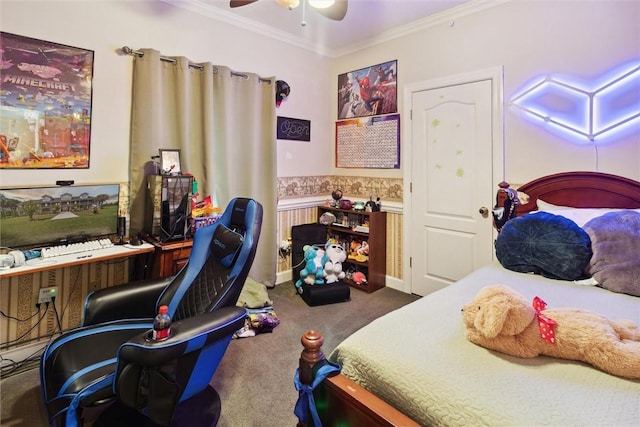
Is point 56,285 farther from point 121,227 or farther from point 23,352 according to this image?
point 121,227

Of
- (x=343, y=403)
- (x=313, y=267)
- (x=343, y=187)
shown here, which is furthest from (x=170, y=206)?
(x=343, y=187)

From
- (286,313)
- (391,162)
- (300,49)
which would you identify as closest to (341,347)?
(286,313)

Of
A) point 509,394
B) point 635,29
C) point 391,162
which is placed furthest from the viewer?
point 391,162

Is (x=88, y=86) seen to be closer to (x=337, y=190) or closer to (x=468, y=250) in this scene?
(x=337, y=190)

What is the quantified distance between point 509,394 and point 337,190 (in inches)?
132

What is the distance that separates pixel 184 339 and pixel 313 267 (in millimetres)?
2029

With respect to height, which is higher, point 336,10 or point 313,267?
point 336,10

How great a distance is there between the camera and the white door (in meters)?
2.89

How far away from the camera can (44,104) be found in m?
Result: 2.23

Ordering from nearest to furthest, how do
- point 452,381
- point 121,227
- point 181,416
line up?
point 452,381 → point 181,416 → point 121,227

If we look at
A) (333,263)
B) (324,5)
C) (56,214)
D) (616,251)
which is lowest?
(333,263)

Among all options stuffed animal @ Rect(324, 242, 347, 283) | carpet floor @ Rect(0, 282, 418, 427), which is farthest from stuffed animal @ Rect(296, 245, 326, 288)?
carpet floor @ Rect(0, 282, 418, 427)

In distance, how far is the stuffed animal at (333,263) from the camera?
333 cm

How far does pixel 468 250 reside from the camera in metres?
3.07
